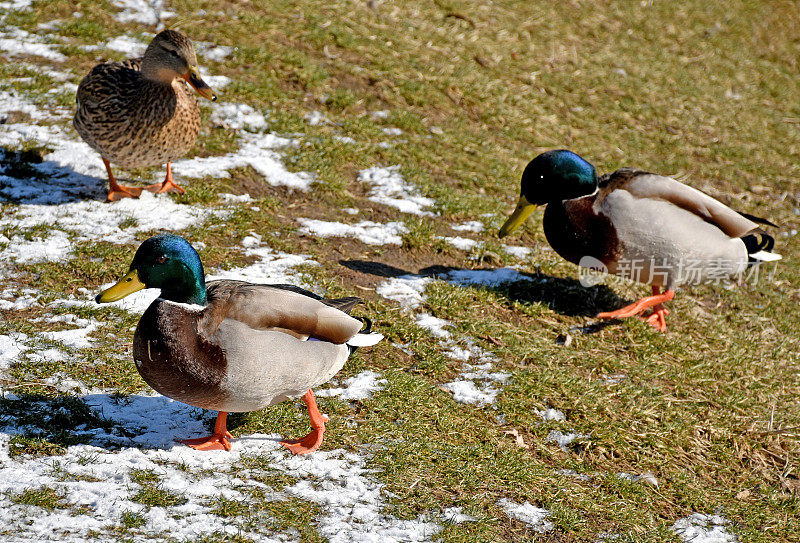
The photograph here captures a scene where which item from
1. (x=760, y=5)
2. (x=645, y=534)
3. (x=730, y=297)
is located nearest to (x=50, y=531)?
(x=645, y=534)

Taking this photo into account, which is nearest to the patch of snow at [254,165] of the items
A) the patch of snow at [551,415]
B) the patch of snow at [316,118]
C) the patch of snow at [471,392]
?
the patch of snow at [316,118]

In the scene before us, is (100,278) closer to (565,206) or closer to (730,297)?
(565,206)

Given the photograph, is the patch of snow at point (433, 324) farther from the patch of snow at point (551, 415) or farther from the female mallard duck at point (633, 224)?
the female mallard duck at point (633, 224)

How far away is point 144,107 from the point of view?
18.0 feet

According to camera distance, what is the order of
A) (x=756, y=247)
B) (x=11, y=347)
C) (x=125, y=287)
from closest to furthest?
(x=125, y=287), (x=11, y=347), (x=756, y=247)

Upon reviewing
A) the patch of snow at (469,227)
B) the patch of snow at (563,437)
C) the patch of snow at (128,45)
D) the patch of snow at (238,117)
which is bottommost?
the patch of snow at (563,437)

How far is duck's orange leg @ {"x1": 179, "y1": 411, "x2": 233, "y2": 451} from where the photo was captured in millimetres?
3574

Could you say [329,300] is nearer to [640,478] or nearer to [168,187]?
[640,478]

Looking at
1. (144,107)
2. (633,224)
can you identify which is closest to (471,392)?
(633,224)

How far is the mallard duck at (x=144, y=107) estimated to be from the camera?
5.45 meters

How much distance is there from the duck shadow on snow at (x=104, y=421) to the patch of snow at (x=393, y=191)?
9.47 feet

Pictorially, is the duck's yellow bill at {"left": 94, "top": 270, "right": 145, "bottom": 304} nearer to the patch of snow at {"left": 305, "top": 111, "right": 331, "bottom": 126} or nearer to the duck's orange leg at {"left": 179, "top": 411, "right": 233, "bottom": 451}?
the duck's orange leg at {"left": 179, "top": 411, "right": 233, "bottom": 451}

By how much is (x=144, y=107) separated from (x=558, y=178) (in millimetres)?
2825

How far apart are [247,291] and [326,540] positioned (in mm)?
Answer: 1080
